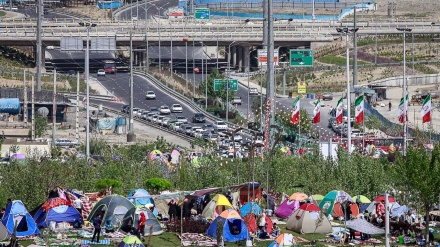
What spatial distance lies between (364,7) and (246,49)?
4547 cm

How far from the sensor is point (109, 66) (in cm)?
13588

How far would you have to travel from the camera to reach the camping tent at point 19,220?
49938 millimetres

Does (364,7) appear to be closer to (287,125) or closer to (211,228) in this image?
(287,125)

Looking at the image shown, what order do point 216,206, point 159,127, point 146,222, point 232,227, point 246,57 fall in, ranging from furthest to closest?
1. point 246,57
2. point 159,127
3. point 216,206
4. point 146,222
5. point 232,227

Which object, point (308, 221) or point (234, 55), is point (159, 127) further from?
point (308, 221)

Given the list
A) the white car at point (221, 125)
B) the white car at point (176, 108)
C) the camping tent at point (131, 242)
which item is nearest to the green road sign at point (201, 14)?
the white car at point (176, 108)

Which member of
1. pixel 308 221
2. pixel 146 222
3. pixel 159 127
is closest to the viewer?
pixel 146 222

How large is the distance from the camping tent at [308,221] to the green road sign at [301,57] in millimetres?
78959

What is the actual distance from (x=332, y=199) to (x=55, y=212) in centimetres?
1172

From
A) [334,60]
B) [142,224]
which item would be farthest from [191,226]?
[334,60]

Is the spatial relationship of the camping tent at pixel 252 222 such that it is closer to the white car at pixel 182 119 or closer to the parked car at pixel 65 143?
the parked car at pixel 65 143

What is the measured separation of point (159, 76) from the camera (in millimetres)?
129250

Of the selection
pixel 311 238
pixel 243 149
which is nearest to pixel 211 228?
pixel 311 238

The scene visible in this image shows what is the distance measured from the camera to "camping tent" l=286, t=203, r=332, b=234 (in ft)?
175
